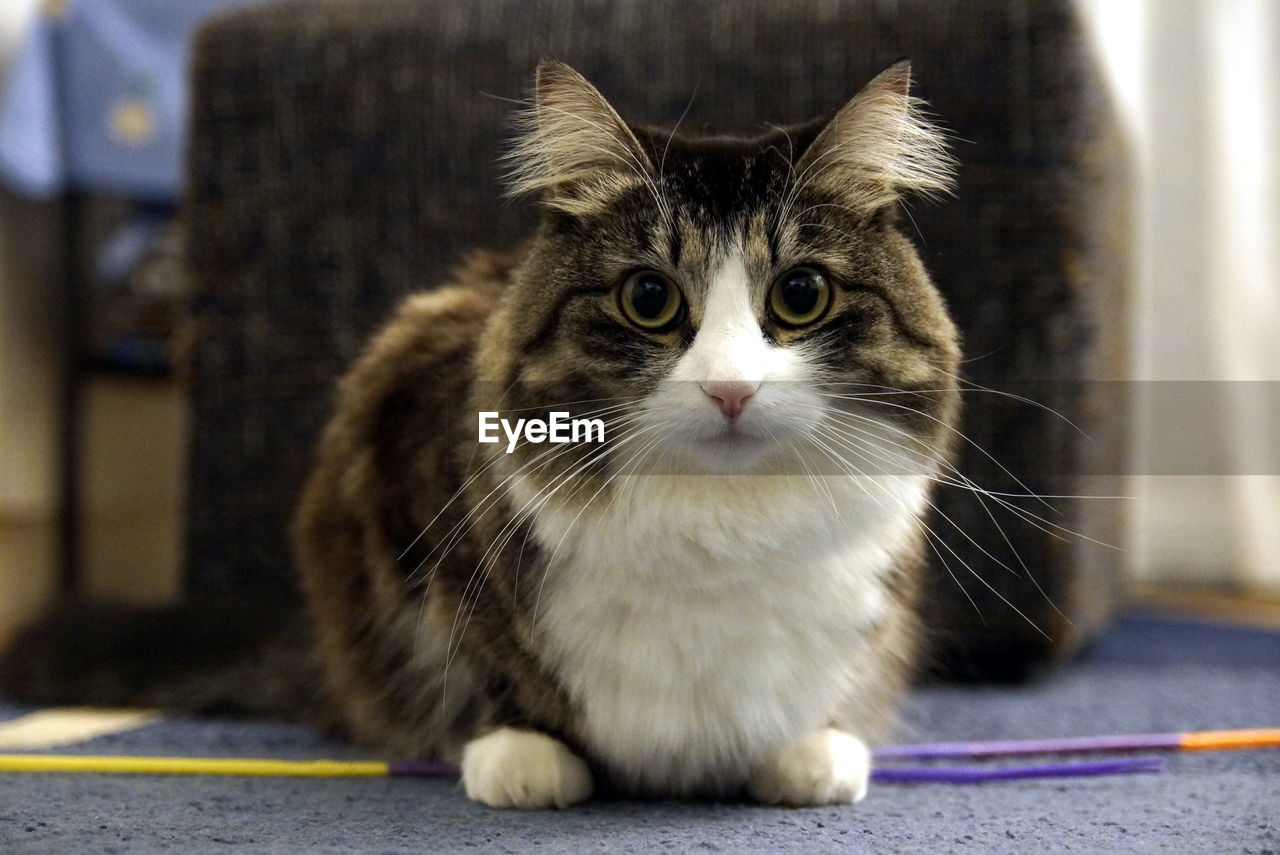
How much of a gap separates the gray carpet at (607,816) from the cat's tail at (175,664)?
0.27 ft

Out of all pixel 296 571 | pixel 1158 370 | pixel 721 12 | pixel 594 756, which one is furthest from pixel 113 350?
pixel 1158 370

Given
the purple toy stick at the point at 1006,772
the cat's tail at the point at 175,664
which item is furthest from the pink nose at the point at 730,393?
the cat's tail at the point at 175,664

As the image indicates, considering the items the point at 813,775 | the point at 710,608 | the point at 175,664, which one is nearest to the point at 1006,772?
the point at 813,775

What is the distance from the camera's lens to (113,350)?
7.09ft

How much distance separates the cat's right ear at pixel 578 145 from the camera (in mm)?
889

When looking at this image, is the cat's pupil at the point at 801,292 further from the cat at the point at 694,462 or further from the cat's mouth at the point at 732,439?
the cat's mouth at the point at 732,439

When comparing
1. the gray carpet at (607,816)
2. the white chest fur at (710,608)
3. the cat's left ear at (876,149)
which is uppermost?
the cat's left ear at (876,149)

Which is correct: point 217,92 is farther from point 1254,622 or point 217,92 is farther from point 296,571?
point 1254,622

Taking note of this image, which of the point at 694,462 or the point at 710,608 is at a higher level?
the point at 694,462

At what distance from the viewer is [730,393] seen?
787mm

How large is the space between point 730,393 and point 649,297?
0.39 ft

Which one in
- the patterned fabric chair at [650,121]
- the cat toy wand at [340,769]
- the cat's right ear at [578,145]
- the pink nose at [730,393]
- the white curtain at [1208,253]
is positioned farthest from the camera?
the white curtain at [1208,253]

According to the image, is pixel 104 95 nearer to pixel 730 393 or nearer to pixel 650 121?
pixel 650 121

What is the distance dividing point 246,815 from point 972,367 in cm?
79
